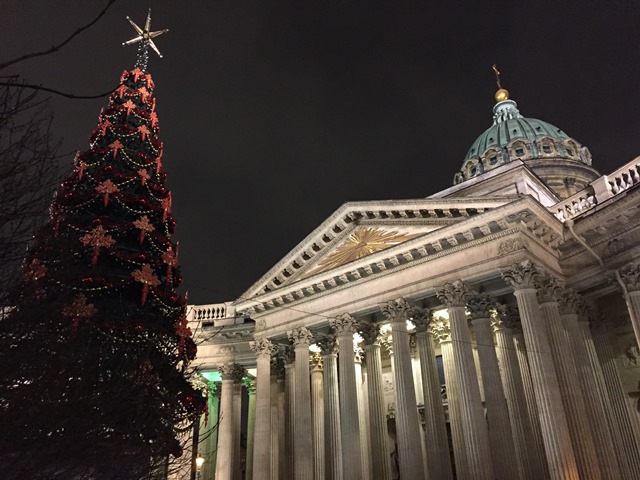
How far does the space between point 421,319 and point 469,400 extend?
15.1 feet

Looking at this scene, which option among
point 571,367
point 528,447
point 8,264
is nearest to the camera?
point 8,264

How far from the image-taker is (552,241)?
20.3m

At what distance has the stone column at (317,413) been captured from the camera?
2269cm

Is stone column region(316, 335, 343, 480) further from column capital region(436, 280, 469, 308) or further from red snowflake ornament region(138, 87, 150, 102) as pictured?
red snowflake ornament region(138, 87, 150, 102)

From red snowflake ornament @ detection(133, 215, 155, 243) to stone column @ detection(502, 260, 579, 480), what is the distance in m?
12.1

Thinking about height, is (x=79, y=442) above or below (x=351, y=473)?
above

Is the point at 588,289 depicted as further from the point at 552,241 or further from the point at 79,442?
the point at 79,442

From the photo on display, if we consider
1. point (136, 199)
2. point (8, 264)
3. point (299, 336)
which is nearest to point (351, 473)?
point (299, 336)

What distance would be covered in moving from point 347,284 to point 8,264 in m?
15.5

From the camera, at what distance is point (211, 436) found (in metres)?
28.4

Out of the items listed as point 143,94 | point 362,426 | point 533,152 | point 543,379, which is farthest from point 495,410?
point 533,152

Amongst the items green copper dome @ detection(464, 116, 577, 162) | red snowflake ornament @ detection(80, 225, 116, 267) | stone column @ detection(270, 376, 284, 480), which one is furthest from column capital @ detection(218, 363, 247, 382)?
green copper dome @ detection(464, 116, 577, 162)

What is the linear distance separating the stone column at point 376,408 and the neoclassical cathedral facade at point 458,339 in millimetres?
55

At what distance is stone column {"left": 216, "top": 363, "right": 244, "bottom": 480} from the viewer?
25141mm
